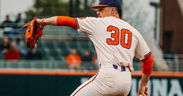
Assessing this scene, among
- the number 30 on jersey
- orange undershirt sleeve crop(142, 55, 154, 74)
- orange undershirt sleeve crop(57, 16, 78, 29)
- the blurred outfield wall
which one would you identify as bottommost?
the blurred outfield wall

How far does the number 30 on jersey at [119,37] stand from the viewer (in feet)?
15.1

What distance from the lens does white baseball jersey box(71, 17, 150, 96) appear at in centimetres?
457

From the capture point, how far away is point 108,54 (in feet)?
15.1

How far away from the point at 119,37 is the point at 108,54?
0.19 meters

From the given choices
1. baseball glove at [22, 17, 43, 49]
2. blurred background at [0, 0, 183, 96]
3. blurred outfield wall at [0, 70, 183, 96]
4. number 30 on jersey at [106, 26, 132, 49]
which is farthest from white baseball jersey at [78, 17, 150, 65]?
blurred outfield wall at [0, 70, 183, 96]

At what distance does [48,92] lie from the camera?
1009cm

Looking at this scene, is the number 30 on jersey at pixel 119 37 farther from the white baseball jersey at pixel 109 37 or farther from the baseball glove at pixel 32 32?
the baseball glove at pixel 32 32

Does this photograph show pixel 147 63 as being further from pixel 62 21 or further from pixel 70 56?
pixel 70 56

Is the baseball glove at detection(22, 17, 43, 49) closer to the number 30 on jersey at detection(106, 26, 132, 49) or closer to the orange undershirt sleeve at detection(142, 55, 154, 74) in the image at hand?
the number 30 on jersey at detection(106, 26, 132, 49)

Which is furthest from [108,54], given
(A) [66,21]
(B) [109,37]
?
(A) [66,21]

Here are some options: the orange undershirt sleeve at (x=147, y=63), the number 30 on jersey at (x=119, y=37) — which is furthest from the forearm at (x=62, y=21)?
the orange undershirt sleeve at (x=147, y=63)

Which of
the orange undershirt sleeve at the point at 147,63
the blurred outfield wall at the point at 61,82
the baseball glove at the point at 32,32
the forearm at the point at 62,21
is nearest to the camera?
the forearm at the point at 62,21

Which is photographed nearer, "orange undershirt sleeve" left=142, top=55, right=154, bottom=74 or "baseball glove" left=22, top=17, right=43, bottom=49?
"baseball glove" left=22, top=17, right=43, bottom=49

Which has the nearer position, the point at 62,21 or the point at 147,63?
the point at 62,21
